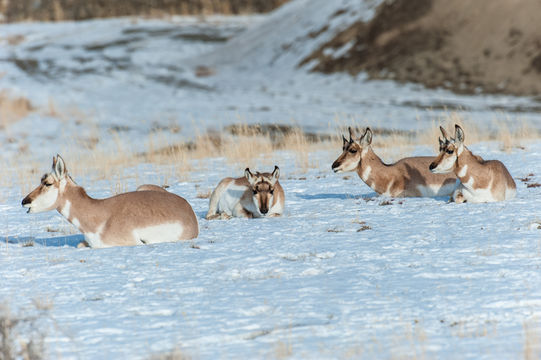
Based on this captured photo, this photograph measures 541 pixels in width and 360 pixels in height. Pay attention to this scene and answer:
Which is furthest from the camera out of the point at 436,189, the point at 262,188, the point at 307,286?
the point at 436,189

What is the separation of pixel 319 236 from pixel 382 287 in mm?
2698

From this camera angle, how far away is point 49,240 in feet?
36.3

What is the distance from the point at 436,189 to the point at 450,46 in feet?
99.9

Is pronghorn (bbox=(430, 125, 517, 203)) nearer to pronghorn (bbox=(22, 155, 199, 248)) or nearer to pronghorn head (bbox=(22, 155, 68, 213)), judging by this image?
pronghorn (bbox=(22, 155, 199, 248))

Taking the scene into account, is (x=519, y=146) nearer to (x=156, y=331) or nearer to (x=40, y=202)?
(x=40, y=202)

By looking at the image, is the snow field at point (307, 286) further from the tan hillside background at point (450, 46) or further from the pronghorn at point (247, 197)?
the tan hillside background at point (450, 46)

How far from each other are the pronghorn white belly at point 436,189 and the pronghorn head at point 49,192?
249 inches

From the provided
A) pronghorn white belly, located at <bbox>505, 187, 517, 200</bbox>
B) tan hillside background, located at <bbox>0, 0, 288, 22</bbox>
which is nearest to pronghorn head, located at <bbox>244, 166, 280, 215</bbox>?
pronghorn white belly, located at <bbox>505, 187, 517, 200</bbox>

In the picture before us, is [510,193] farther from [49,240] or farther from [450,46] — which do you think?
[450,46]

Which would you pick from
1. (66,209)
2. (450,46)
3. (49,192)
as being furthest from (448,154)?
(450,46)

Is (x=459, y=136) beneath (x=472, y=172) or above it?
above

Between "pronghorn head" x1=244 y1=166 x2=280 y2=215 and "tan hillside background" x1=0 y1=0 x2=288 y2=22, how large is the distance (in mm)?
58657

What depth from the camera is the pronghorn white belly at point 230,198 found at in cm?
1230

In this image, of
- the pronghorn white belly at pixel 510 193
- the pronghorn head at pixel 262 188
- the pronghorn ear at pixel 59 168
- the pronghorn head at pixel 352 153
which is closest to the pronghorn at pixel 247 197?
the pronghorn head at pixel 262 188
